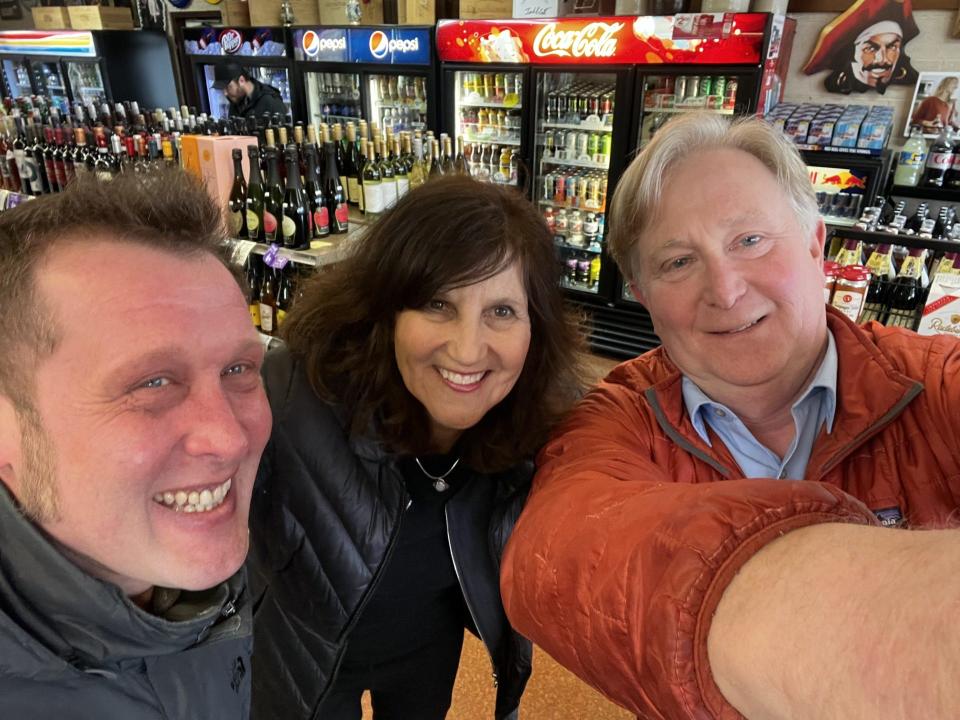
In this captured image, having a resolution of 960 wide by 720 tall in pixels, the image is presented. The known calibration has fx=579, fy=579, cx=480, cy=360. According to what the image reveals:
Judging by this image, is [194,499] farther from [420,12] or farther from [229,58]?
[229,58]

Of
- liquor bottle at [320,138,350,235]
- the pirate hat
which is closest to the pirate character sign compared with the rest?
the pirate hat

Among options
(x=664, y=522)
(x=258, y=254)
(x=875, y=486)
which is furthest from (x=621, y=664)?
(x=258, y=254)

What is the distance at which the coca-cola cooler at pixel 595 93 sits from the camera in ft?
11.4

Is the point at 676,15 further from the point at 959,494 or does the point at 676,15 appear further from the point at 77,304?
the point at 77,304

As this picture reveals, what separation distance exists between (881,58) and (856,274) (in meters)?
A: 2.04

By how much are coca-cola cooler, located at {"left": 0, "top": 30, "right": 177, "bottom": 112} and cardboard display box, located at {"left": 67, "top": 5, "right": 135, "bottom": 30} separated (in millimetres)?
146

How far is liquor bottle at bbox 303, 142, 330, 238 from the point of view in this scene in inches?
119

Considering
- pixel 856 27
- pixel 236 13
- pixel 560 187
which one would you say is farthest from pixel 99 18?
pixel 856 27

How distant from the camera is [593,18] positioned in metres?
3.79

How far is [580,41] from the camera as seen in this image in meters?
3.90

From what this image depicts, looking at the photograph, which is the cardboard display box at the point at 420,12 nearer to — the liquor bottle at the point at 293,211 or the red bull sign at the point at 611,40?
the red bull sign at the point at 611,40

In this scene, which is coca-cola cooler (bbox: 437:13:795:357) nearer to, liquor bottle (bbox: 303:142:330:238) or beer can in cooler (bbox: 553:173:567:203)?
beer can in cooler (bbox: 553:173:567:203)

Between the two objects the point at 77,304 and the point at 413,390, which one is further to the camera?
the point at 413,390

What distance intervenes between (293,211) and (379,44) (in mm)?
2483
